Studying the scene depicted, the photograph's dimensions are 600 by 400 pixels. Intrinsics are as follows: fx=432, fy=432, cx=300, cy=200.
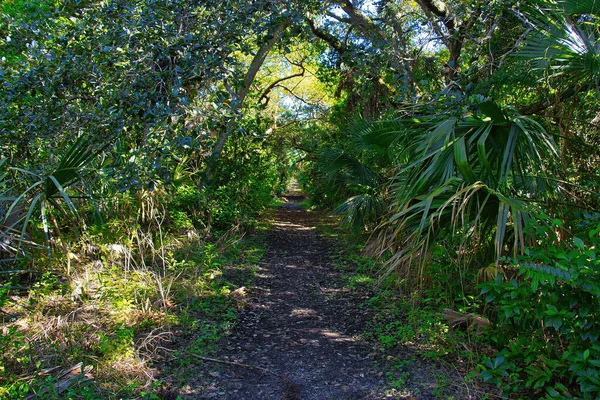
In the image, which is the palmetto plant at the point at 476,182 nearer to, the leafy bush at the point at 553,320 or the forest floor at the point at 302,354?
the leafy bush at the point at 553,320

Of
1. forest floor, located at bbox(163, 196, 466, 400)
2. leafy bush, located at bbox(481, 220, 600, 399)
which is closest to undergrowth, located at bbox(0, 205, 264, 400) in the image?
forest floor, located at bbox(163, 196, 466, 400)

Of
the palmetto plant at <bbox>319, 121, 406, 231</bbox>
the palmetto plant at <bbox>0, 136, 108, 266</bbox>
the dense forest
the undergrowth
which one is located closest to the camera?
the dense forest

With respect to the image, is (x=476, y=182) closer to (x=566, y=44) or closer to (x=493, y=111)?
(x=493, y=111)

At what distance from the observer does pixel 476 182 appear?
298cm

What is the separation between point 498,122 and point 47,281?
4421mm

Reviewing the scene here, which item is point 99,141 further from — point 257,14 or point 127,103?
point 257,14

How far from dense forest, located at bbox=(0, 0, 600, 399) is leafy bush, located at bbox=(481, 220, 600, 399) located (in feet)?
0.05

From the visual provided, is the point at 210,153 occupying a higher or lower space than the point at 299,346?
higher

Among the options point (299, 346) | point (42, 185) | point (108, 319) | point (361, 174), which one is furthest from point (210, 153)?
point (361, 174)

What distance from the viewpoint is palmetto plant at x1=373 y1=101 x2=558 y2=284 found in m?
2.98

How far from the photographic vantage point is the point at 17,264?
4.60 metres

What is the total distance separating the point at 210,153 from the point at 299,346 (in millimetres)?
2095

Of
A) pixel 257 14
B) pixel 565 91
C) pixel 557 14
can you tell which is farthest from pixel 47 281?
pixel 565 91

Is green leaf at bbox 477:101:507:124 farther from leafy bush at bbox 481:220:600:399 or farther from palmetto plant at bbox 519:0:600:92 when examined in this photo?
leafy bush at bbox 481:220:600:399
